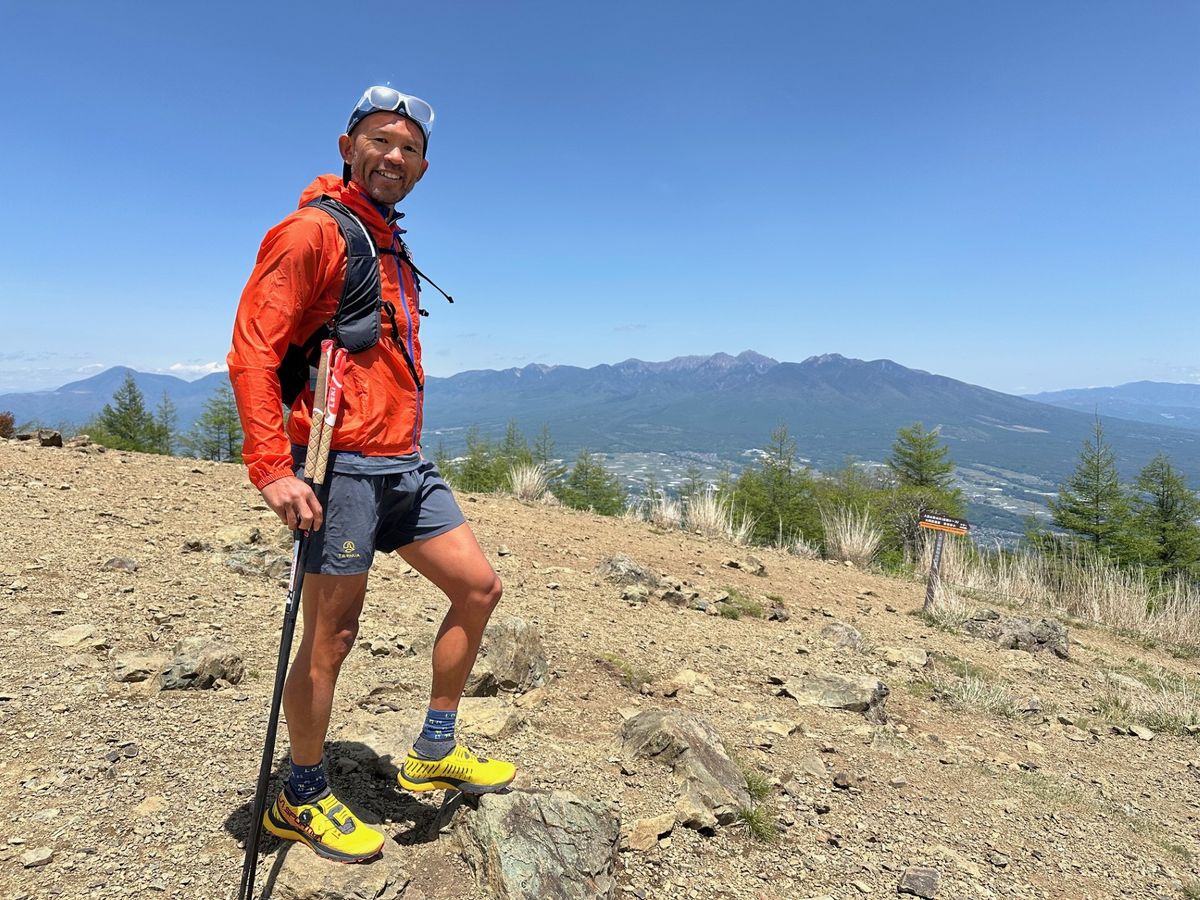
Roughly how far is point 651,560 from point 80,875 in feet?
19.2

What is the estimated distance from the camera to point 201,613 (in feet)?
12.9

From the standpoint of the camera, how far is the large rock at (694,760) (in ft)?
8.20

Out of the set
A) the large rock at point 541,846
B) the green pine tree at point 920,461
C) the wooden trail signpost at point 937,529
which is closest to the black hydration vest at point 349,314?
the large rock at point 541,846

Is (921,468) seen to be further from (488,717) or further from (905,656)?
(488,717)

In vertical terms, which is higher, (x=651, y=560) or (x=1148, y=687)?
(x=651, y=560)

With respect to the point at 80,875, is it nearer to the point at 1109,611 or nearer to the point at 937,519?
the point at 937,519

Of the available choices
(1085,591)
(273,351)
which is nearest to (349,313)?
(273,351)

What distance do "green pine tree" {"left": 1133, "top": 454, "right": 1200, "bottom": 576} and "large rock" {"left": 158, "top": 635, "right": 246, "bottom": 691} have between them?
100 feet

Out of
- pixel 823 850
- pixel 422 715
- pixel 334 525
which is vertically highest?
pixel 334 525

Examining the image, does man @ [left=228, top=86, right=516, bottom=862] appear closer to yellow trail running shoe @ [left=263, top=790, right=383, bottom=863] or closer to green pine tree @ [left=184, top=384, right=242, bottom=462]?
yellow trail running shoe @ [left=263, top=790, right=383, bottom=863]

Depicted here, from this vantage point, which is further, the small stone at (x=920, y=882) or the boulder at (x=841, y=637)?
the boulder at (x=841, y=637)

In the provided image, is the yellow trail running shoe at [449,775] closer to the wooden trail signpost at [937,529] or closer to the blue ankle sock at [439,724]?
the blue ankle sock at [439,724]

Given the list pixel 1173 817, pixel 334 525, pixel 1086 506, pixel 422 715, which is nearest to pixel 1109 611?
pixel 1173 817

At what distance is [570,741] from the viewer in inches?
116
